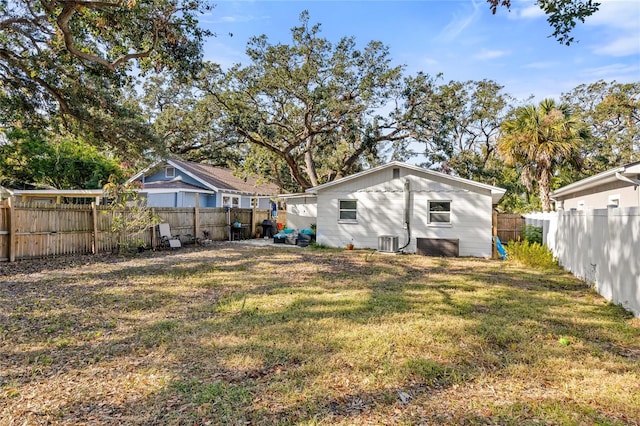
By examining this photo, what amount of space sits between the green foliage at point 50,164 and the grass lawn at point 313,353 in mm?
16617

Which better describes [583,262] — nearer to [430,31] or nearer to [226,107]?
[430,31]

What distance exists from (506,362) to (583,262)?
5.74m

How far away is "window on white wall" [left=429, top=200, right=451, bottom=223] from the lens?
14.1 metres

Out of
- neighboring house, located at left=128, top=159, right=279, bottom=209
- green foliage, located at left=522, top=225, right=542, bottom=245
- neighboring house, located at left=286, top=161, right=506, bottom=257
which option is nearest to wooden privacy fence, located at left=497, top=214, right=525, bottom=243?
green foliage, located at left=522, top=225, right=542, bottom=245

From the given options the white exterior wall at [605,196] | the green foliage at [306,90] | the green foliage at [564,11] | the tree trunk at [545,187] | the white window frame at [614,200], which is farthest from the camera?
the green foliage at [306,90]

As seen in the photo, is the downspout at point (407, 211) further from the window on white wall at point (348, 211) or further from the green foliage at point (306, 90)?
the green foliage at point (306, 90)

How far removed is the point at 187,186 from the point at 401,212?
13.2 metres

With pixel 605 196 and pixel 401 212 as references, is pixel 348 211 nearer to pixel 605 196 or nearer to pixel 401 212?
pixel 401 212

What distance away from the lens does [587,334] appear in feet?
16.0

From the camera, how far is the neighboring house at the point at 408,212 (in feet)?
44.9

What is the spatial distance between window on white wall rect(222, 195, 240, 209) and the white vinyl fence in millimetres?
18223

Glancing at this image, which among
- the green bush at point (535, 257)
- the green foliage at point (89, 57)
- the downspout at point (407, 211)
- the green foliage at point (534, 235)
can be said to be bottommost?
the green bush at point (535, 257)

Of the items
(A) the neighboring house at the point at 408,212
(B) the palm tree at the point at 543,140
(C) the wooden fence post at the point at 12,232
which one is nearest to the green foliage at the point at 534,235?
(A) the neighboring house at the point at 408,212

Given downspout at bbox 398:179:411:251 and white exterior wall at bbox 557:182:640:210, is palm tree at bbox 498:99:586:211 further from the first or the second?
downspout at bbox 398:179:411:251
